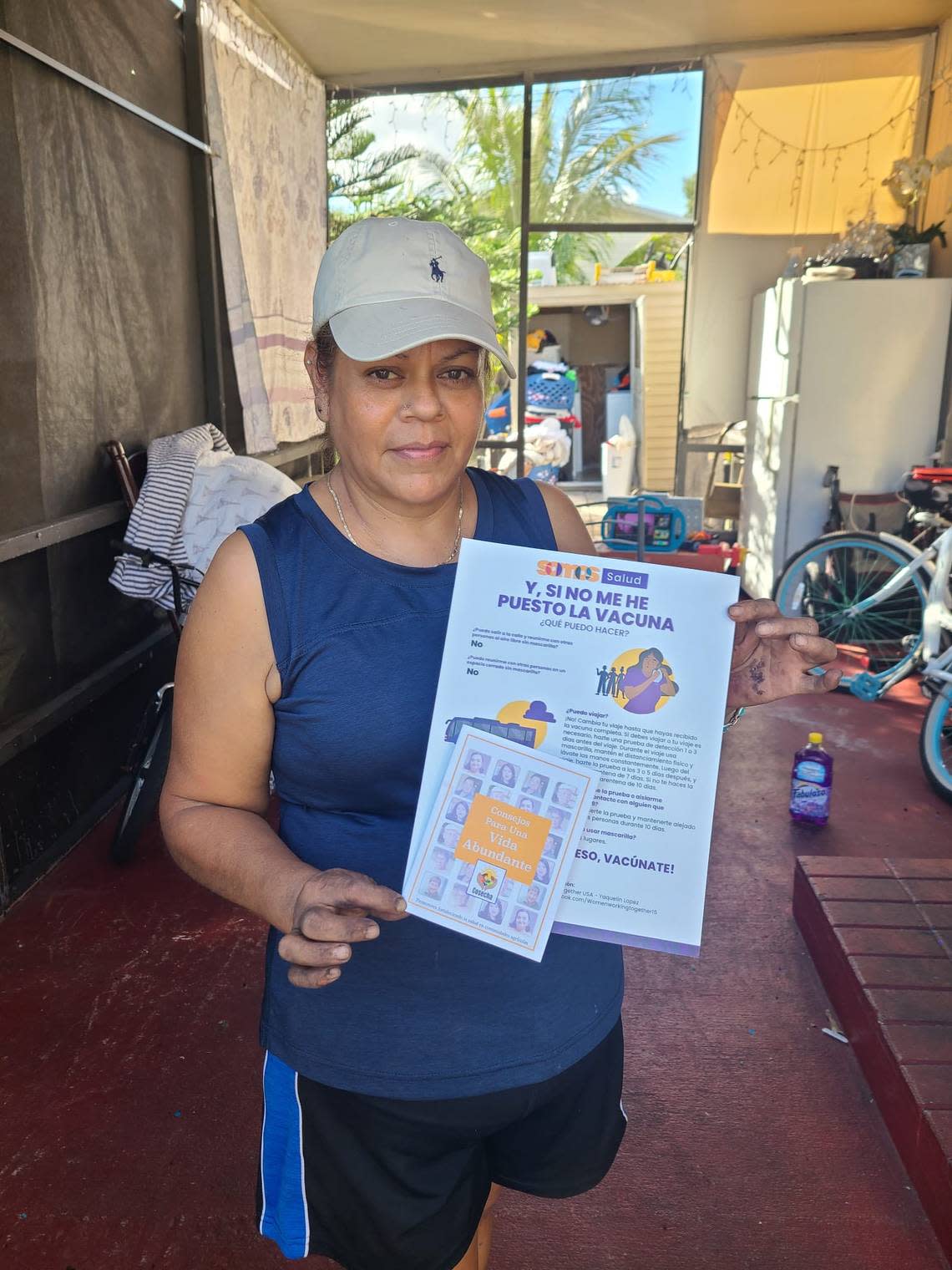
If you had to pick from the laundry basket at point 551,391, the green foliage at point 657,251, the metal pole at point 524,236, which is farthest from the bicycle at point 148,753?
the laundry basket at point 551,391

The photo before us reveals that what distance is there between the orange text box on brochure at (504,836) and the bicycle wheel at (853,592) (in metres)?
4.31

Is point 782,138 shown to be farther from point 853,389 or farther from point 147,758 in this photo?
point 147,758

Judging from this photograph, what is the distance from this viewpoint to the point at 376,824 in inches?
45.9

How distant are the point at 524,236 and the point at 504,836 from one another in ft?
22.8

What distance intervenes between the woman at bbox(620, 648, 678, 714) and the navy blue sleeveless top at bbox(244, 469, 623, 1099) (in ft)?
0.75

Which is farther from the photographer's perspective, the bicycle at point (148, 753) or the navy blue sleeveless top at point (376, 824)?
the bicycle at point (148, 753)

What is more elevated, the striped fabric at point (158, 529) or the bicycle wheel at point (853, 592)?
the striped fabric at point (158, 529)

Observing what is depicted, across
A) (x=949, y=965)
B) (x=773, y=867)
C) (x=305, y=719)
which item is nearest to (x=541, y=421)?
(x=773, y=867)

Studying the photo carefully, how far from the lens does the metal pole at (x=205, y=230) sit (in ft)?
14.7

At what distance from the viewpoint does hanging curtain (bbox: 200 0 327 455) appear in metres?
4.82

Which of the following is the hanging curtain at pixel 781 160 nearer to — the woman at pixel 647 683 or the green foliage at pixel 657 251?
the green foliage at pixel 657 251

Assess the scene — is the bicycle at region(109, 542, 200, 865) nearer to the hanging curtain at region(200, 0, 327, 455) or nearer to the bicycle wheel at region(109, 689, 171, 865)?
the bicycle wheel at region(109, 689, 171, 865)

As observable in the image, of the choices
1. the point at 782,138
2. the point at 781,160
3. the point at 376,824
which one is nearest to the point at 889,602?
the point at 781,160

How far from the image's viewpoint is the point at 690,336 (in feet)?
23.9
